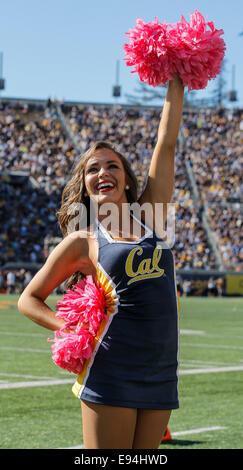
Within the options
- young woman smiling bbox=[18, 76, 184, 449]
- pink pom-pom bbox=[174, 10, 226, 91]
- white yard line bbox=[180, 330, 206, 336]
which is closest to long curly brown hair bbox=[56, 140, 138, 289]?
young woman smiling bbox=[18, 76, 184, 449]

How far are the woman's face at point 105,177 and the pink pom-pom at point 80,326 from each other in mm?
341

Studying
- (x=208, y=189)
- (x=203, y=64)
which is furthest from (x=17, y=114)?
(x=203, y=64)

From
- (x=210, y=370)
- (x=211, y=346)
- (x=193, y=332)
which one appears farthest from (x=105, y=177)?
(x=193, y=332)

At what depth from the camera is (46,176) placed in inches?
1318

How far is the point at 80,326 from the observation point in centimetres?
269

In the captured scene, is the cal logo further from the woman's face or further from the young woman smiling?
the woman's face

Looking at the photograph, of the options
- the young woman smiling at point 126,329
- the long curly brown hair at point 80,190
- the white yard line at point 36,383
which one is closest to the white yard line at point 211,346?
the white yard line at point 36,383

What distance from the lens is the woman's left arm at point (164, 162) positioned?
9.71 ft

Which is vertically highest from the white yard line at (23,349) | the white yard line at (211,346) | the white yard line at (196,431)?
the white yard line at (196,431)

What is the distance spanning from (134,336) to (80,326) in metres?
0.22

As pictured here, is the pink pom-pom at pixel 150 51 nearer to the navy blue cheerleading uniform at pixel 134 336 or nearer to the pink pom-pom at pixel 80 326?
the navy blue cheerleading uniform at pixel 134 336

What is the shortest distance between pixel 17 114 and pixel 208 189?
10.4 meters

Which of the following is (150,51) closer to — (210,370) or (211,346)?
(210,370)
